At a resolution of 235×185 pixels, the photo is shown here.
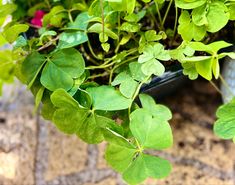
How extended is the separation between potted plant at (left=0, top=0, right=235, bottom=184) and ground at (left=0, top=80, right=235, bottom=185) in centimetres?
20

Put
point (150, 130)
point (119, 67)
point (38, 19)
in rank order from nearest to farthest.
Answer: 1. point (150, 130)
2. point (119, 67)
3. point (38, 19)

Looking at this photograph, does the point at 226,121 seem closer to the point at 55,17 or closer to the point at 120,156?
the point at 120,156

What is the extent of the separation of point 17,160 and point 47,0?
0.31 metres

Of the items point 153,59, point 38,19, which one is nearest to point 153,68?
point 153,59

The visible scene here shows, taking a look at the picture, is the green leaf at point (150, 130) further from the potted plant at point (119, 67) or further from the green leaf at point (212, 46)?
the green leaf at point (212, 46)

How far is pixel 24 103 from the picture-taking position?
3.46ft

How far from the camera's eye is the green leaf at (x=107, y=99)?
2.24ft

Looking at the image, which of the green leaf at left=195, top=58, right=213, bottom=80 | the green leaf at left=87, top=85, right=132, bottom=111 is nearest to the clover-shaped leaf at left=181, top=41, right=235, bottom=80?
the green leaf at left=195, top=58, right=213, bottom=80

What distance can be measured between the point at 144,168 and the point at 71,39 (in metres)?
0.23

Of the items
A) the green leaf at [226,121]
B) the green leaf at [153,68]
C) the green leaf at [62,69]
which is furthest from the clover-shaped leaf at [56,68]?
the green leaf at [226,121]

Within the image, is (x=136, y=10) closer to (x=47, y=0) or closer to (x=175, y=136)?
(x=47, y=0)

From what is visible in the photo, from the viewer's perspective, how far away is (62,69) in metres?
0.74

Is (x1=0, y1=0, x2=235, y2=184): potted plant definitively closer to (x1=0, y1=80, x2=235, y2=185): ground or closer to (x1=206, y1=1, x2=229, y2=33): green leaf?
(x1=206, y1=1, x2=229, y2=33): green leaf

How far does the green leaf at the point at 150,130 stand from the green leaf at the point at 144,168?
3 cm
